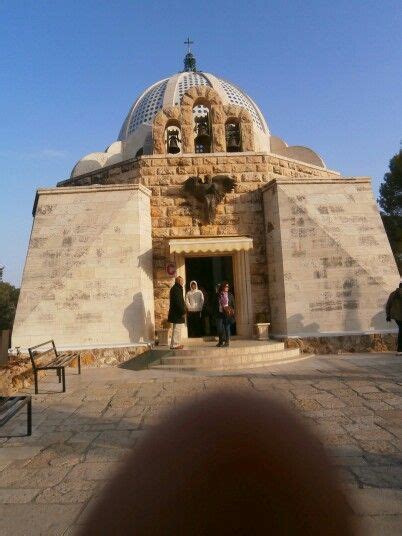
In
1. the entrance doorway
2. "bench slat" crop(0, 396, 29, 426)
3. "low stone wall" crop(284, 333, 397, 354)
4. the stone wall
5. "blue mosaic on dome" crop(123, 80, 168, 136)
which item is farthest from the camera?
"blue mosaic on dome" crop(123, 80, 168, 136)

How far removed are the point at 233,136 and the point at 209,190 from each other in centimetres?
244

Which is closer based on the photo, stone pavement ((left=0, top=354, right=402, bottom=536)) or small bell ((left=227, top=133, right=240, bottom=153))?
stone pavement ((left=0, top=354, right=402, bottom=536))

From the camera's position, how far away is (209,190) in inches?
404

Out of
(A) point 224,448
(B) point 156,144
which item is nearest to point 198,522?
(A) point 224,448

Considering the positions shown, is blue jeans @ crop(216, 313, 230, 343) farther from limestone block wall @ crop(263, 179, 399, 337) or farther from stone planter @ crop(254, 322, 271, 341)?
limestone block wall @ crop(263, 179, 399, 337)

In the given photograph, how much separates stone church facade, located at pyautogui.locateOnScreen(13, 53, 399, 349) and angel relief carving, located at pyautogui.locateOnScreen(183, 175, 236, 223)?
0.12 m

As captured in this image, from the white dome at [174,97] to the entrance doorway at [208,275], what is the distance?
11576mm

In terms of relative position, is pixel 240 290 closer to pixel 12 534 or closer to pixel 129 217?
pixel 129 217

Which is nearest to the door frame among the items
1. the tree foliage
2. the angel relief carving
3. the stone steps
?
the angel relief carving

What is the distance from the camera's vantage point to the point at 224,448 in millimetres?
802

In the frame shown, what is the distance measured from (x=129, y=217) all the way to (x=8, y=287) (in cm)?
2922

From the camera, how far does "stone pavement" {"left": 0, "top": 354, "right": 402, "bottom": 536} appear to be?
2.44 metres

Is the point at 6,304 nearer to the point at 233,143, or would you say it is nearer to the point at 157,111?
the point at 157,111

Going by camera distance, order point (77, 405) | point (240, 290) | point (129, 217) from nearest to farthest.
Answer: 1. point (77, 405)
2. point (129, 217)
3. point (240, 290)
